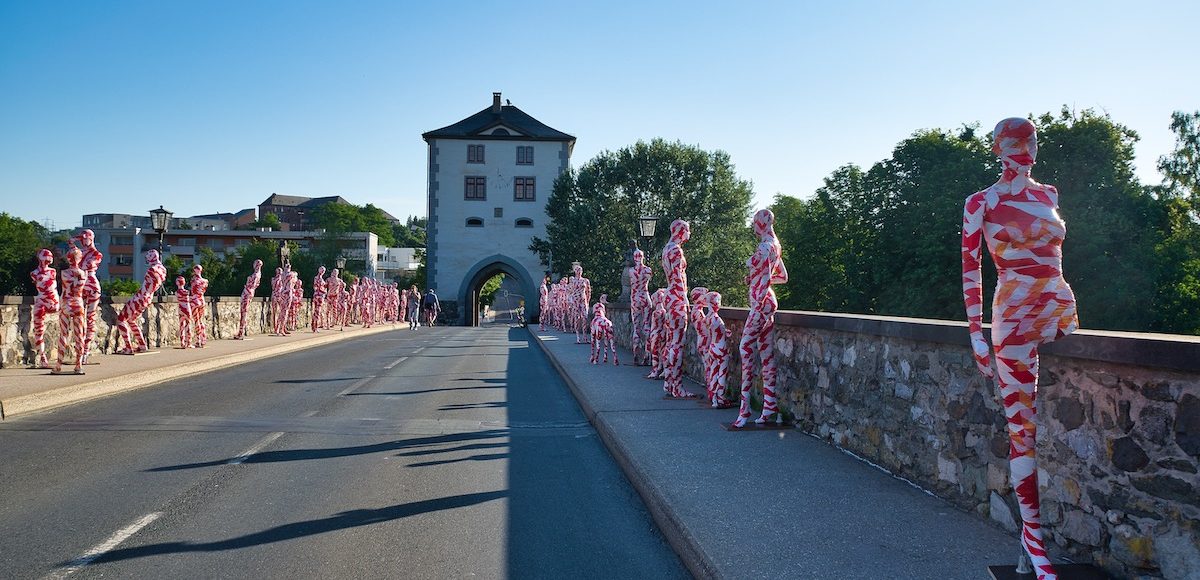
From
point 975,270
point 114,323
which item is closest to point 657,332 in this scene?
point 975,270

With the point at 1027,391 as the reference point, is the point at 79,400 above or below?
below

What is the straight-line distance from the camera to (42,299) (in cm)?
1391

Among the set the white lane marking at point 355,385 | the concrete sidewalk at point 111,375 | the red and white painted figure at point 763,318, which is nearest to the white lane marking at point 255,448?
the concrete sidewalk at point 111,375

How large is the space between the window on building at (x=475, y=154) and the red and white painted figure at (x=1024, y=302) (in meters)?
55.3

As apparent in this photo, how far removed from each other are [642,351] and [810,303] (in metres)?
34.6

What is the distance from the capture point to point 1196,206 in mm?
40906

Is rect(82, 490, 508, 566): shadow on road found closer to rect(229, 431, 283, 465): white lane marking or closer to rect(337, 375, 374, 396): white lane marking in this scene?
rect(229, 431, 283, 465): white lane marking

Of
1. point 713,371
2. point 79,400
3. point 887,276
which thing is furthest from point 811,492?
point 887,276

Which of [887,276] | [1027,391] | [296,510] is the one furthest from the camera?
[887,276]

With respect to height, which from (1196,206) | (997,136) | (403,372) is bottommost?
(403,372)

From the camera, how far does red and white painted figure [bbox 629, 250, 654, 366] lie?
14836mm

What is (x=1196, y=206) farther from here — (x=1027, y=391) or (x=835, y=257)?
(x=1027, y=391)

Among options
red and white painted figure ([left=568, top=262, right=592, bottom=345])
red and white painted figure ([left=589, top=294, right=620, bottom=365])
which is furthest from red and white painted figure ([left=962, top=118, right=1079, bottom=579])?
red and white painted figure ([left=568, top=262, right=592, bottom=345])

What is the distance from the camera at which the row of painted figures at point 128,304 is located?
43.7 feet
